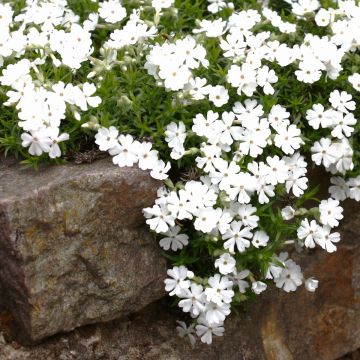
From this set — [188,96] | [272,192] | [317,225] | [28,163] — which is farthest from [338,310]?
[28,163]

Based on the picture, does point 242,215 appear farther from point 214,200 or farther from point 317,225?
point 317,225

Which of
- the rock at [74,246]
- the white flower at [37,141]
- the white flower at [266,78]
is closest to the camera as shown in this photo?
the rock at [74,246]

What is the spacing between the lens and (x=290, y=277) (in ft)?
12.3

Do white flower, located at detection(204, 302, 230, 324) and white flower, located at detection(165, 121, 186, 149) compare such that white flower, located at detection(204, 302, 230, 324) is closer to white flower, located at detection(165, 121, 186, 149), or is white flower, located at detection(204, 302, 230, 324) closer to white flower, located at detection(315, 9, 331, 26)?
white flower, located at detection(165, 121, 186, 149)

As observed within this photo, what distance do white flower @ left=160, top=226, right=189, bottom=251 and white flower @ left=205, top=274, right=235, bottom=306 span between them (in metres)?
0.22

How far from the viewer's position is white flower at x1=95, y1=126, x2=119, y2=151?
3451mm

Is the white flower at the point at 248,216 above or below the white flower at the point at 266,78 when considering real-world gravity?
below

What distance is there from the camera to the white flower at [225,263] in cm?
345

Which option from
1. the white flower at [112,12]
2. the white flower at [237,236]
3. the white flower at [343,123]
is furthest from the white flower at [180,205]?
the white flower at [112,12]

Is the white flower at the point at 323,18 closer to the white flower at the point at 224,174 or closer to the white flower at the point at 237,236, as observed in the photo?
the white flower at the point at 224,174

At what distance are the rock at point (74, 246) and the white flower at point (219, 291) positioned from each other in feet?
0.85

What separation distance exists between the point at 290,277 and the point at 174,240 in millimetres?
680

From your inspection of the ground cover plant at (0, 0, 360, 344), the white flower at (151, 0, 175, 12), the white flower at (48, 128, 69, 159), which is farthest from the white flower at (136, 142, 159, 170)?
the white flower at (151, 0, 175, 12)

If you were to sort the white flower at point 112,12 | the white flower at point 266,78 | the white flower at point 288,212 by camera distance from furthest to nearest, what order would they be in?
1. the white flower at point 112,12
2. the white flower at point 266,78
3. the white flower at point 288,212
